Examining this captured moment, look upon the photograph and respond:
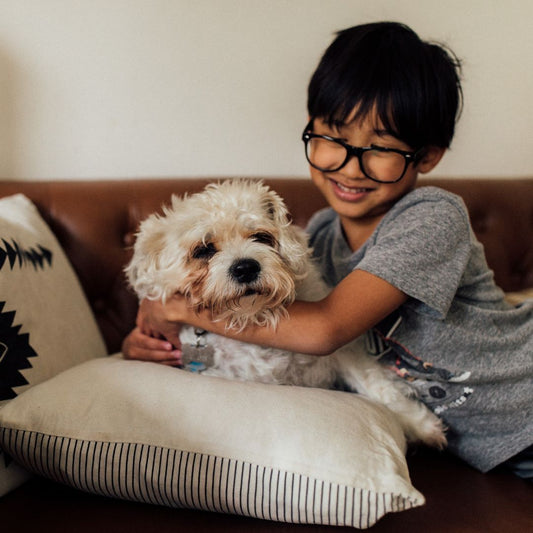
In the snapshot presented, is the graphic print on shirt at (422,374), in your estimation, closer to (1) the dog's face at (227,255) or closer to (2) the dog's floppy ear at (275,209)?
(1) the dog's face at (227,255)

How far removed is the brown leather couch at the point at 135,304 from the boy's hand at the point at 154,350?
30 centimetres

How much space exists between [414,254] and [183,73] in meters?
1.11

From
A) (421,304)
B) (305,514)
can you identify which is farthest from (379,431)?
(421,304)

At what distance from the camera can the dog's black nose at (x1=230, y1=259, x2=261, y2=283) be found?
1.00 m

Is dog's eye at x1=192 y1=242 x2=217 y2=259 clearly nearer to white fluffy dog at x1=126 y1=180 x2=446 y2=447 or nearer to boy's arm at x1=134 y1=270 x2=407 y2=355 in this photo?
white fluffy dog at x1=126 y1=180 x2=446 y2=447

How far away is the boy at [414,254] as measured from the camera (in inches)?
40.5

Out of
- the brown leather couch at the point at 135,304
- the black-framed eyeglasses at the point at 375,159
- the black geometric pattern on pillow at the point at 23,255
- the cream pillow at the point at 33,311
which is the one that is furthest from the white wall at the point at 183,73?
the black-framed eyeglasses at the point at 375,159

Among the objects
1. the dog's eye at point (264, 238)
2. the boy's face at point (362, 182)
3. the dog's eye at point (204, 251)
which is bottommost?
the dog's eye at point (204, 251)

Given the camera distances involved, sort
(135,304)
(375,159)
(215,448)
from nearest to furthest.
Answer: (215,448) < (375,159) < (135,304)

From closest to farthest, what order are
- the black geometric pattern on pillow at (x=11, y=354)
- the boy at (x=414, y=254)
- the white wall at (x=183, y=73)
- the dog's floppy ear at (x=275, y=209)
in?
the black geometric pattern on pillow at (x=11, y=354), the boy at (x=414, y=254), the dog's floppy ear at (x=275, y=209), the white wall at (x=183, y=73)

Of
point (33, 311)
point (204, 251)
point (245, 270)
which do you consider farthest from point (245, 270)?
point (33, 311)

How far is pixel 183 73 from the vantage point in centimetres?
163

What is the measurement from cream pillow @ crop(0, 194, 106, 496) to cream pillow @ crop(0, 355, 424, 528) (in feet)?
0.27

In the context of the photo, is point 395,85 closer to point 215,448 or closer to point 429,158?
point 429,158
